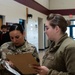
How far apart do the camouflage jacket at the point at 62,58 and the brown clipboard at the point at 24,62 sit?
0.14 metres

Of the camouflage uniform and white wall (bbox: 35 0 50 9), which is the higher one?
white wall (bbox: 35 0 50 9)

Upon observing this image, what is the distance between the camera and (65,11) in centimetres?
1652

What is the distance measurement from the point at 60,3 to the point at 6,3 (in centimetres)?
936

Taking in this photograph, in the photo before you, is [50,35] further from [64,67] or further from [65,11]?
[65,11]

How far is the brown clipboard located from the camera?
170 cm

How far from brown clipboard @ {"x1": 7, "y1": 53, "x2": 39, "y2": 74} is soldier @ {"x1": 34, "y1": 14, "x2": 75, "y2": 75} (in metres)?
0.07

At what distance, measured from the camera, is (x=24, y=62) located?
1729 mm

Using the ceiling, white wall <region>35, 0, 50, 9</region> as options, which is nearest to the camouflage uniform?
the ceiling

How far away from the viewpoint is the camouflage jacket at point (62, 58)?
1.49 metres

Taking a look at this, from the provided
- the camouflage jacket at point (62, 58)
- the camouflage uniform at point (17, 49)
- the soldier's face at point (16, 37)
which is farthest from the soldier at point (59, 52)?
the soldier's face at point (16, 37)

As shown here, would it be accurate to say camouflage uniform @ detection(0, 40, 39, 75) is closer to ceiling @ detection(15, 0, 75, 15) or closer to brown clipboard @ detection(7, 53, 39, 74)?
brown clipboard @ detection(7, 53, 39, 74)

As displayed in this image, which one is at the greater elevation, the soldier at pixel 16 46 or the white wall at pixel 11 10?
the white wall at pixel 11 10

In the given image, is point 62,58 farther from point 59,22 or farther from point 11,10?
point 11,10

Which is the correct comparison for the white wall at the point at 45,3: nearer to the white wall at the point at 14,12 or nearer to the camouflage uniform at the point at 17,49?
the white wall at the point at 14,12
